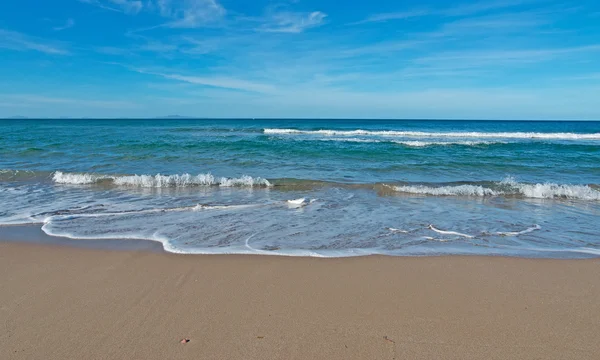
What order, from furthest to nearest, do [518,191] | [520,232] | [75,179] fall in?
[75,179] → [518,191] → [520,232]

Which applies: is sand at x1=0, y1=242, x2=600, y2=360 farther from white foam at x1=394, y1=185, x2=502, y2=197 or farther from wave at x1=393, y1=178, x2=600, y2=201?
wave at x1=393, y1=178, x2=600, y2=201

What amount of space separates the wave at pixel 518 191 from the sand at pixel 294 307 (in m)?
5.20

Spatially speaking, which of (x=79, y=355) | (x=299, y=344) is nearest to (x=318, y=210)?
(x=299, y=344)

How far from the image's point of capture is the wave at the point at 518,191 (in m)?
9.49

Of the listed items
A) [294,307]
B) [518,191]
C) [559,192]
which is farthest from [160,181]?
[559,192]

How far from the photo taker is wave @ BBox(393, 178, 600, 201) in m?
9.49

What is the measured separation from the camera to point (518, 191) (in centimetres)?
1005

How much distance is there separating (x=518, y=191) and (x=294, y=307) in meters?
9.20

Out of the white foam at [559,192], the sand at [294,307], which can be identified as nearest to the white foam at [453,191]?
the white foam at [559,192]

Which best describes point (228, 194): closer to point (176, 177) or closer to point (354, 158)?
point (176, 177)

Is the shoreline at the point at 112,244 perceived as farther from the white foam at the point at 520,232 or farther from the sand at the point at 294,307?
the white foam at the point at 520,232

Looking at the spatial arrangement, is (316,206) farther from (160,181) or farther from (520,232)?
(160,181)

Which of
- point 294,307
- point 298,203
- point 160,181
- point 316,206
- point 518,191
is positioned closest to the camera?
point 294,307

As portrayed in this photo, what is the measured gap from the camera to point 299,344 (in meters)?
2.83
